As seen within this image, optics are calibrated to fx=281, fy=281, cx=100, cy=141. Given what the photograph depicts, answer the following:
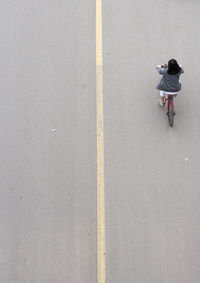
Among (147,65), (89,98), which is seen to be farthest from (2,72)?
(147,65)

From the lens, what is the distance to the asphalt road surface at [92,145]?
502 cm

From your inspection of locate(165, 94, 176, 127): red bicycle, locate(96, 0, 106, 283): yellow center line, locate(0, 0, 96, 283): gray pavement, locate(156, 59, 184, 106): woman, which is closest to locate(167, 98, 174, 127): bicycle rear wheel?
locate(165, 94, 176, 127): red bicycle

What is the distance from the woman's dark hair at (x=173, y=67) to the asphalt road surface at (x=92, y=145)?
3.43ft

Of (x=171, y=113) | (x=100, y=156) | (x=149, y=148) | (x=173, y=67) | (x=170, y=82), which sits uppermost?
(x=173, y=67)

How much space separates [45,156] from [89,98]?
1.61m

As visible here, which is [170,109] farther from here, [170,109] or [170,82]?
[170,82]

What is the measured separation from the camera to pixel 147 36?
6.80m

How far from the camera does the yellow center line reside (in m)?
5.02

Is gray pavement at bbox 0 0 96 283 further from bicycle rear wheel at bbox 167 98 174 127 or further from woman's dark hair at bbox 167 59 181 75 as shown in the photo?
woman's dark hair at bbox 167 59 181 75

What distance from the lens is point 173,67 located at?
5184mm

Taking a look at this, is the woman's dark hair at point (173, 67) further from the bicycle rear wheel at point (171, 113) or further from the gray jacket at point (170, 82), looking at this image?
the bicycle rear wheel at point (171, 113)

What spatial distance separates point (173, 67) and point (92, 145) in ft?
7.18

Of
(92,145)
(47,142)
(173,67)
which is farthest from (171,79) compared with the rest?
(47,142)

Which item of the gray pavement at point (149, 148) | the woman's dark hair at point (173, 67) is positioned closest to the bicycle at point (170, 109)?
the gray pavement at point (149, 148)
